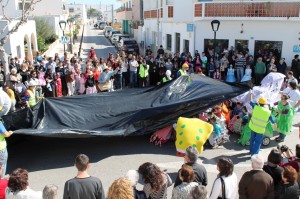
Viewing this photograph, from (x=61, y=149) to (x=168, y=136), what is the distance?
112 inches

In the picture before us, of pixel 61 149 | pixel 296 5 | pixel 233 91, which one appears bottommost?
pixel 61 149

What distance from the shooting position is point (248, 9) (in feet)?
59.2

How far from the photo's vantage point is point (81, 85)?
13.1 metres

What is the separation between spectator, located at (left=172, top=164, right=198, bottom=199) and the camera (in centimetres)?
443

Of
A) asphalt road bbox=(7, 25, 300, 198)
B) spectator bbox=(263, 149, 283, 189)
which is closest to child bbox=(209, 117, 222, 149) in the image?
asphalt road bbox=(7, 25, 300, 198)

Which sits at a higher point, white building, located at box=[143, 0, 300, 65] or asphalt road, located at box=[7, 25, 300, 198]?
white building, located at box=[143, 0, 300, 65]

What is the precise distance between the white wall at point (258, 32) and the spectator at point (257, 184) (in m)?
14.0

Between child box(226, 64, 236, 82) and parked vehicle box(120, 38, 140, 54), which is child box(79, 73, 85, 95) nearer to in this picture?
child box(226, 64, 236, 82)

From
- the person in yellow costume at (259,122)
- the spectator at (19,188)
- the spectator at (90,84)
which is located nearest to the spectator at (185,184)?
the spectator at (19,188)

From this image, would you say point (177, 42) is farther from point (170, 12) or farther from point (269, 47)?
point (269, 47)

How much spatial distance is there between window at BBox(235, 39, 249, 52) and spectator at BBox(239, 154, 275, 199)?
48.1 feet

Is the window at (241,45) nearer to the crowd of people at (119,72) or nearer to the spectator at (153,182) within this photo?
the crowd of people at (119,72)

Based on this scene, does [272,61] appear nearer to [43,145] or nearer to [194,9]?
[194,9]

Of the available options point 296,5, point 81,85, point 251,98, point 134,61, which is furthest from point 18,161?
point 296,5
